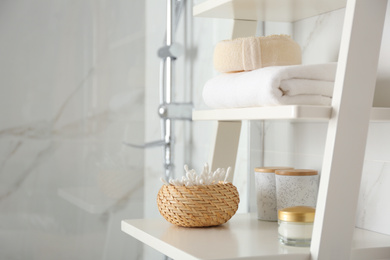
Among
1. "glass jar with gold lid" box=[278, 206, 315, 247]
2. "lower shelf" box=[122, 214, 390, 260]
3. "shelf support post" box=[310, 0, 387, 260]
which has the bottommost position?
"lower shelf" box=[122, 214, 390, 260]

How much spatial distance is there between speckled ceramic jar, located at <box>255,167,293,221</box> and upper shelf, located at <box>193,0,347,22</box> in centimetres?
31

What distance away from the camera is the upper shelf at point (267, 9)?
39.0 inches

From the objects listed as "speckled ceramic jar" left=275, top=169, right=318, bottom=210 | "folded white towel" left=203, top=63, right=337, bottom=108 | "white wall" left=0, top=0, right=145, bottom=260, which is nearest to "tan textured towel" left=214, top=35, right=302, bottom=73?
"folded white towel" left=203, top=63, right=337, bottom=108

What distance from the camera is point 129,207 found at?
127 centimetres

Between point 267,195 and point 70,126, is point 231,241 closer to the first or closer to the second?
point 267,195

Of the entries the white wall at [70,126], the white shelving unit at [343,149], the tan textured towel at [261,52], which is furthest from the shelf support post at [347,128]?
the white wall at [70,126]

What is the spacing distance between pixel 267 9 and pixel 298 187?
0.34 meters

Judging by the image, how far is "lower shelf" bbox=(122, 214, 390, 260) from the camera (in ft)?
2.52

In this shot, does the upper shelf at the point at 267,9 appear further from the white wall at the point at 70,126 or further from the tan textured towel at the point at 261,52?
the white wall at the point at 70,126

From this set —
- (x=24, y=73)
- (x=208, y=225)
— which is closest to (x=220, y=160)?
(x=208, y=225)

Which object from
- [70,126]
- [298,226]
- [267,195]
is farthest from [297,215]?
[70,126]

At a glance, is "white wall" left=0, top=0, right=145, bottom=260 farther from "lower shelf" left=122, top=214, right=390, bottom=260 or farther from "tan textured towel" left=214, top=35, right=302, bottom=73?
"tan textured towel" left=214, top=35, right=302, bottom=73

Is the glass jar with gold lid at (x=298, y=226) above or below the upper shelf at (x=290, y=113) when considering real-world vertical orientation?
below

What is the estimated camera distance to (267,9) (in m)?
1.06
